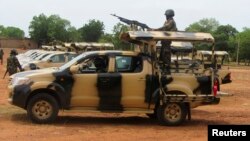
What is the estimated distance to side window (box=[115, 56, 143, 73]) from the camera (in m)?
12.2

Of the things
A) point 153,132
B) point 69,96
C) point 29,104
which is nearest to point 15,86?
point 29,104

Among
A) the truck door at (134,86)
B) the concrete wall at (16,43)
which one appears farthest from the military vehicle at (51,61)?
the concrete wall at (16,43)

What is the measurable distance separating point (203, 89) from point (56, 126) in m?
3.55

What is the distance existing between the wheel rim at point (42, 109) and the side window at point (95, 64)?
109cm

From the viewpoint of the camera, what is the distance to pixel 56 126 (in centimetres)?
Answer: 1131

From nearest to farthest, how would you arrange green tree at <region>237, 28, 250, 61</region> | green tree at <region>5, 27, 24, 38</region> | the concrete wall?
1. green tree at <region>237, 28, 250, 61</region>
2. the concrete wall
3. green tree at <region>5, 27, 24, 38</region>

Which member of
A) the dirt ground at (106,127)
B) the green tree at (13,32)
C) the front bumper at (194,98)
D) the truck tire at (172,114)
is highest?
the green tree at (13,32)

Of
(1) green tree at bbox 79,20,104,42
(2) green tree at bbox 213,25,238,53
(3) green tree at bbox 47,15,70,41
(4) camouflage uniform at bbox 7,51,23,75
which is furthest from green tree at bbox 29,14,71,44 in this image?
(4) camouflage uniform at bbox 7,51,23,75

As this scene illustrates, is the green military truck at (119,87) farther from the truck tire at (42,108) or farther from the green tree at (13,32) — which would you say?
the green tree at (13,32)

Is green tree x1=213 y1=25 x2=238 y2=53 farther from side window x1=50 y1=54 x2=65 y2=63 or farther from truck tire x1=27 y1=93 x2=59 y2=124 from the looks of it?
truck tire x1=27 y1=93 x2=59 y2=124

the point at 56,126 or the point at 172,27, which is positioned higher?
the point at 172,27

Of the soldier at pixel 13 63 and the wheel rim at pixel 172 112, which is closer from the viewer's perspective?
the wheel rim at pixel 172 112

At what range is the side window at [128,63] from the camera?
1218 centimetres

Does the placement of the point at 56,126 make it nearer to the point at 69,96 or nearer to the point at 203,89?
the point at 69,96
